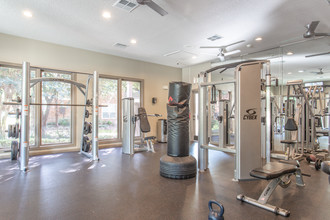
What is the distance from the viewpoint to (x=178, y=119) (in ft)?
11.7

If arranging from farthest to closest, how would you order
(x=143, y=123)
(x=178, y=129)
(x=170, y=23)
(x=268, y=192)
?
(x=143, y=123)
(x=170, y=23)
(x=178, y=129)
(x=268, y=192)

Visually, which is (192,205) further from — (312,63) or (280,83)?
(312,63)

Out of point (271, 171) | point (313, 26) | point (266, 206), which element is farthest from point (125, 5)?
point (266, 206)

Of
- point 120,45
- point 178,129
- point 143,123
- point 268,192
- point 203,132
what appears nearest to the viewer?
point 268,192

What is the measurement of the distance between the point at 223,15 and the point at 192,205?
361 centimetres

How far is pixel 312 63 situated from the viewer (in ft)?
19.7

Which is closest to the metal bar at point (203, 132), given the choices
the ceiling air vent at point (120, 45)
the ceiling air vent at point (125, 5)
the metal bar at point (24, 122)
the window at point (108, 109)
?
the ceiling air vent at point (125, 5)

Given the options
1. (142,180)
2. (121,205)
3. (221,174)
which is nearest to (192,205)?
(121,205)

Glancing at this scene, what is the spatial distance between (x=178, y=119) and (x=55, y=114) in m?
4.33

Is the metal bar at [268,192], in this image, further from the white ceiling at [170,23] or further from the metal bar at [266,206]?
the white ceiling at [170,23]

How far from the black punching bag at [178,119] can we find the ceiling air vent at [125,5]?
5.42ft

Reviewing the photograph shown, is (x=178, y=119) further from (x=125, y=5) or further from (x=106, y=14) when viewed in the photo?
(x=106, y=14)

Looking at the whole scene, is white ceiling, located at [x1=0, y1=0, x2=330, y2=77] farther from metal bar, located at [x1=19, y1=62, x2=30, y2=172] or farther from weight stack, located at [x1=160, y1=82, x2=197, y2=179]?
weight stack, located at [x1=160, y1=82, x2=197, y2=179]

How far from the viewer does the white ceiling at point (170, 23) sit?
141 inches
